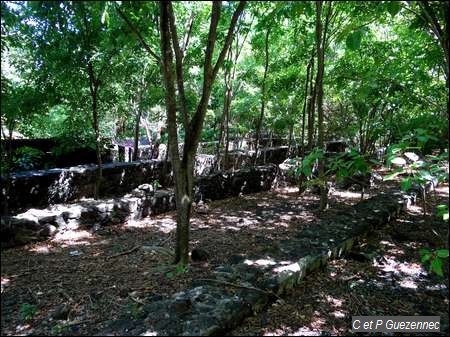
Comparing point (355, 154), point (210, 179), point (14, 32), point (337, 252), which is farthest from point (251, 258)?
point (14, 32)

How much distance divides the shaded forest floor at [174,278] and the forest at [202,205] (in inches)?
0.8

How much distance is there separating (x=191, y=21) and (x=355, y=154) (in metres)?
5.97

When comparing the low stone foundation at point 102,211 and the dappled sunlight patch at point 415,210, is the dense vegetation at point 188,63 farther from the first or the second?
the dappled sunlight patch at point 415,210

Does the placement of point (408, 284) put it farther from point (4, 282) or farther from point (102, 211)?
point (102, 211)

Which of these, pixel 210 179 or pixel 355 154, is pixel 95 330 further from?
pixel 210 179

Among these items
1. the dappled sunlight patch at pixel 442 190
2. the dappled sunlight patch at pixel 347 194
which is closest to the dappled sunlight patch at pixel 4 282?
the dappled sunlight patch at pixel 347 194

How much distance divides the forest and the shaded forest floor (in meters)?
0.02

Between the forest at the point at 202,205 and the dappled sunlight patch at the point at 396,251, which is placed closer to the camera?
the forest at the point at 202,205

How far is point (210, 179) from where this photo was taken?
7.92 m

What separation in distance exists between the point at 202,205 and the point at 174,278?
3895mm

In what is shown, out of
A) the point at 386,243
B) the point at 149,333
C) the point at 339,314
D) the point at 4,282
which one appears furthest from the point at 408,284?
the point at 4,282

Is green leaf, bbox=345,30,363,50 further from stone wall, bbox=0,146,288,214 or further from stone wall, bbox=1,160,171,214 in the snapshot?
stone wall, bbox=1,160,171,214

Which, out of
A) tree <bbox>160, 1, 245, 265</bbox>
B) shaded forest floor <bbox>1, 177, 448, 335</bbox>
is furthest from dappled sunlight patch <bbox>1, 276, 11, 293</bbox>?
tree <bbox>160, 1, 245, 265</bbox>

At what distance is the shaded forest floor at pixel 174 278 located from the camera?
2.98m
